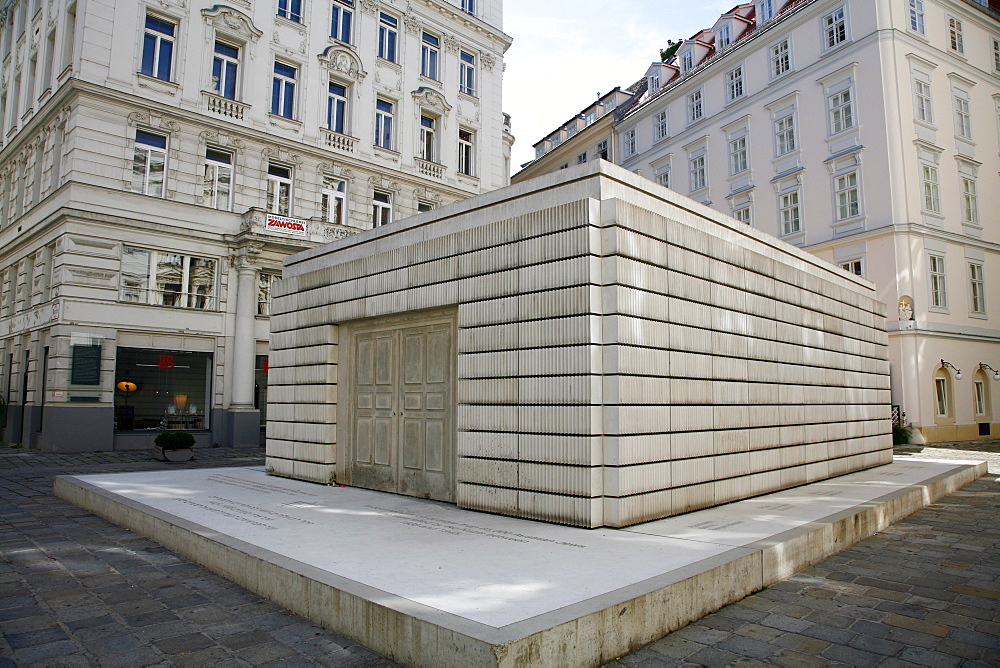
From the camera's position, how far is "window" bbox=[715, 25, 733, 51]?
34.1 m

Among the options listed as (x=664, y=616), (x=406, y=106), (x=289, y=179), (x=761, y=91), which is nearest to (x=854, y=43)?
(x=761, y=91)

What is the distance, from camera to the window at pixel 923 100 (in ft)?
86.8

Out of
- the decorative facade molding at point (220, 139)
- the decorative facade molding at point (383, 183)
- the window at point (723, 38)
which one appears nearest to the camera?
the decorative facade molding at point (220, 139)

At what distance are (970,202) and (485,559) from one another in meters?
31.3

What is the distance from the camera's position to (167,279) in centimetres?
2191

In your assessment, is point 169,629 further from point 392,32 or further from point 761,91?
point 761,91

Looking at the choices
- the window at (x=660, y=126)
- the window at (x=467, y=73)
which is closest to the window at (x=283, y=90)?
the window at (x=467, y=73)

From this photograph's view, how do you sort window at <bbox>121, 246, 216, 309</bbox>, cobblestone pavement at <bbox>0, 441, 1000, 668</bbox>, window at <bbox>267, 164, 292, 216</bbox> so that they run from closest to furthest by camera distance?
cobblestone pavement at <bbox>0, 441, 1000, 668</bbox>, window at <bbox>121, 246, 216, 309</bbox>, window at <bbox>267, 164, 292, 216</bbox>

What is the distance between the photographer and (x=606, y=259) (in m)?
7.15

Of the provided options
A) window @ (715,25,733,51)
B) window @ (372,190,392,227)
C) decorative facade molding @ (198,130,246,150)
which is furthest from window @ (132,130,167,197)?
window @ (715,25,733,51)

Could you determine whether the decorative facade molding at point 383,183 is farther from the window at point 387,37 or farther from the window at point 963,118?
the window at point 963,118

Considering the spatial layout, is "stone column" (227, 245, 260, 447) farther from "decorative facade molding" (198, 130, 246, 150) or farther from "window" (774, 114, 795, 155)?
"window" (774, 114, 795, 155)

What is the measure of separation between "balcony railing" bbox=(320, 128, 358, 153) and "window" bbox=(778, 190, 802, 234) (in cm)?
1946

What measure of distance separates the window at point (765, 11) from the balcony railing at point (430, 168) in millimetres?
17817
